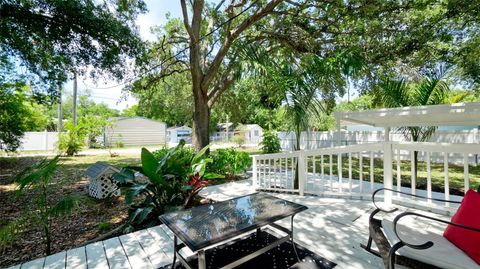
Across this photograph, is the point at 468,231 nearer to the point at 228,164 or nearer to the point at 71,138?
the point at 228,164

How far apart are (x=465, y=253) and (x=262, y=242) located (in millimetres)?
1613

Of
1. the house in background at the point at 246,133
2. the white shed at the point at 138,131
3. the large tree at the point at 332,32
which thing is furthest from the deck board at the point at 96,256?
the house in background at the point at 246,133

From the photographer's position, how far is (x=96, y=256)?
2.38 meters

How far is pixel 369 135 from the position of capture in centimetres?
1113

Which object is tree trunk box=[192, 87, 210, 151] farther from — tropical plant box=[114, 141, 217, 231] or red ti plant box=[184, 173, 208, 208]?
red ti plant box=[184, 173, 208, 208]

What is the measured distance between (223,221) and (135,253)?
1.18 m

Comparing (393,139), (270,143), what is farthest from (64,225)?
(393,139)


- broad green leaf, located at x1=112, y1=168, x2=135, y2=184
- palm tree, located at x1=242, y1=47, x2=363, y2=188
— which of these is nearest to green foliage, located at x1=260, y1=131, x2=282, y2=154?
palm tree, located at x1=242, y1=47, x2=363, y2=188

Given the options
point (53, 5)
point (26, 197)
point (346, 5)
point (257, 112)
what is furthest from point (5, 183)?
point (257, 112)

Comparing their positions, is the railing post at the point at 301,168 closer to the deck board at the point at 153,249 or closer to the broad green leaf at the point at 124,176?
the deck board at the point at 153,249

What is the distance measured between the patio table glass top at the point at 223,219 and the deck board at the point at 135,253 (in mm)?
596

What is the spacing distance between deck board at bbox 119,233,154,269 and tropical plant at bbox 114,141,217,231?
33 cm

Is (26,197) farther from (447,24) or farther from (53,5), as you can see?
(447,24)

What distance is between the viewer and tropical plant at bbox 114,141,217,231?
3.25m
